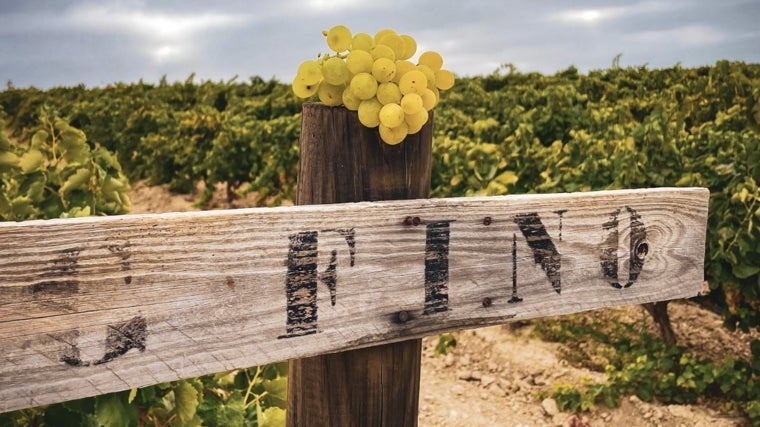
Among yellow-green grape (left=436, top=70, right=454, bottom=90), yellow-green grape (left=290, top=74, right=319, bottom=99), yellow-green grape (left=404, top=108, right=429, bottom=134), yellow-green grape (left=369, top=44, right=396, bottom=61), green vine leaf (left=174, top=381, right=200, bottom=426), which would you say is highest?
yellow-green grape (left=369, top=44, right=396, bottom=61)

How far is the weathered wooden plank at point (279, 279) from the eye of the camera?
100 cm

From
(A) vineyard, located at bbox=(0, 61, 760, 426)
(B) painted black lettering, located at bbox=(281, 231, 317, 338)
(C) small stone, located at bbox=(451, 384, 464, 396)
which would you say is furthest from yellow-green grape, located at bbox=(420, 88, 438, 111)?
(C) small stone, located at bbox=(451, 384, 464, 396)

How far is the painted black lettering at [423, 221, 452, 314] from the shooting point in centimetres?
128

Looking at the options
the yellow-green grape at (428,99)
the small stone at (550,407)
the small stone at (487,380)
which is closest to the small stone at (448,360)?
the small stone at (487,380)

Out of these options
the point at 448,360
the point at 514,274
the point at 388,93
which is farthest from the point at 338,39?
the point at 448,360

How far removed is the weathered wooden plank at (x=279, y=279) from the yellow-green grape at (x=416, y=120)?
0.43ft

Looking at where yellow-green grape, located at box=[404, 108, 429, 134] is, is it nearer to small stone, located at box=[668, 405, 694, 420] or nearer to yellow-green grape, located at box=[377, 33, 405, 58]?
yellow-green grape, located at box=[377, 33, 405, 58]

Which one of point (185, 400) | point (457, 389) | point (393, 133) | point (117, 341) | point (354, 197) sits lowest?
point (457, 389)

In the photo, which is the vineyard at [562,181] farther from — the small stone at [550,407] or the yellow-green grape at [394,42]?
the yellow-green grape at [394,42]

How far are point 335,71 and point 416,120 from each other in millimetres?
165

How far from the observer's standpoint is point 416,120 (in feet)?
4.14

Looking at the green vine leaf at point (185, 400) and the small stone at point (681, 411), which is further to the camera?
the small stone at point (681, 411)

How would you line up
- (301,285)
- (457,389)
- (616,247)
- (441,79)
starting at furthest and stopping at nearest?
(457,389), (616,247), (441,79), (301,285)

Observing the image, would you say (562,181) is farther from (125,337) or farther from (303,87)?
(125,337)
